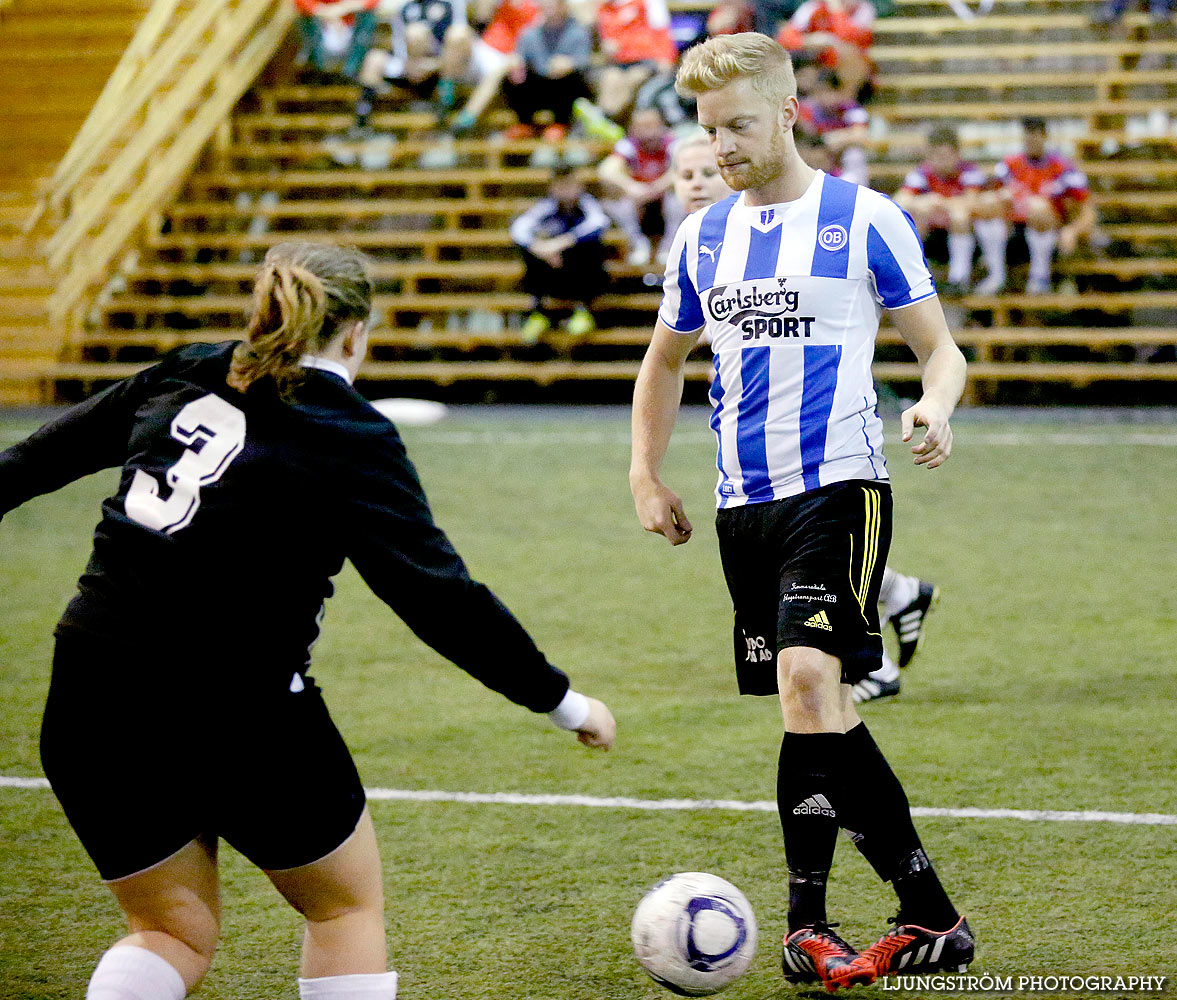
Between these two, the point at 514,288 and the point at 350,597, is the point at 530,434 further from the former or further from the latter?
the point at 350,597

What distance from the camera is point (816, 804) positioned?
11.2 ft

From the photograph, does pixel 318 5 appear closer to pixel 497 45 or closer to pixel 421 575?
pixel 497 45

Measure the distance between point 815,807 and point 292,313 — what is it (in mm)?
1604

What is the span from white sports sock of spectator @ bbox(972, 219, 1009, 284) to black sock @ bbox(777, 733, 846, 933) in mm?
10923

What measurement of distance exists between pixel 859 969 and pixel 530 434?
924 centimetres

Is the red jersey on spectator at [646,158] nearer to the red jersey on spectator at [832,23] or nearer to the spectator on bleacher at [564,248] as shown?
the spectator on bleacher at [564,248]

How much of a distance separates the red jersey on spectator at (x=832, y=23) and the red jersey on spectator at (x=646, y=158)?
6.46ft

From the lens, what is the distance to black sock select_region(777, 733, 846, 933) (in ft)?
11.2

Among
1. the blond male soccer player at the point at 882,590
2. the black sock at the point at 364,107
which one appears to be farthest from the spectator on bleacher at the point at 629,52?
the blond male soccer player at the point at 882,590

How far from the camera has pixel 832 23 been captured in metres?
15.9

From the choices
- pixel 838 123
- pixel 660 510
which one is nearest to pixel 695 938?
pixel 660 510

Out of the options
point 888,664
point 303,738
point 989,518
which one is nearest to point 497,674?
point 303,738

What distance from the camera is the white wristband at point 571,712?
2789 millimetres

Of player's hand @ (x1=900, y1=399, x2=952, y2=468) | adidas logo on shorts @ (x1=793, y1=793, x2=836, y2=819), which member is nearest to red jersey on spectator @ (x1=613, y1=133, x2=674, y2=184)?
player's hand @ (x1=900, y1=399, x2=952, y2=468)
